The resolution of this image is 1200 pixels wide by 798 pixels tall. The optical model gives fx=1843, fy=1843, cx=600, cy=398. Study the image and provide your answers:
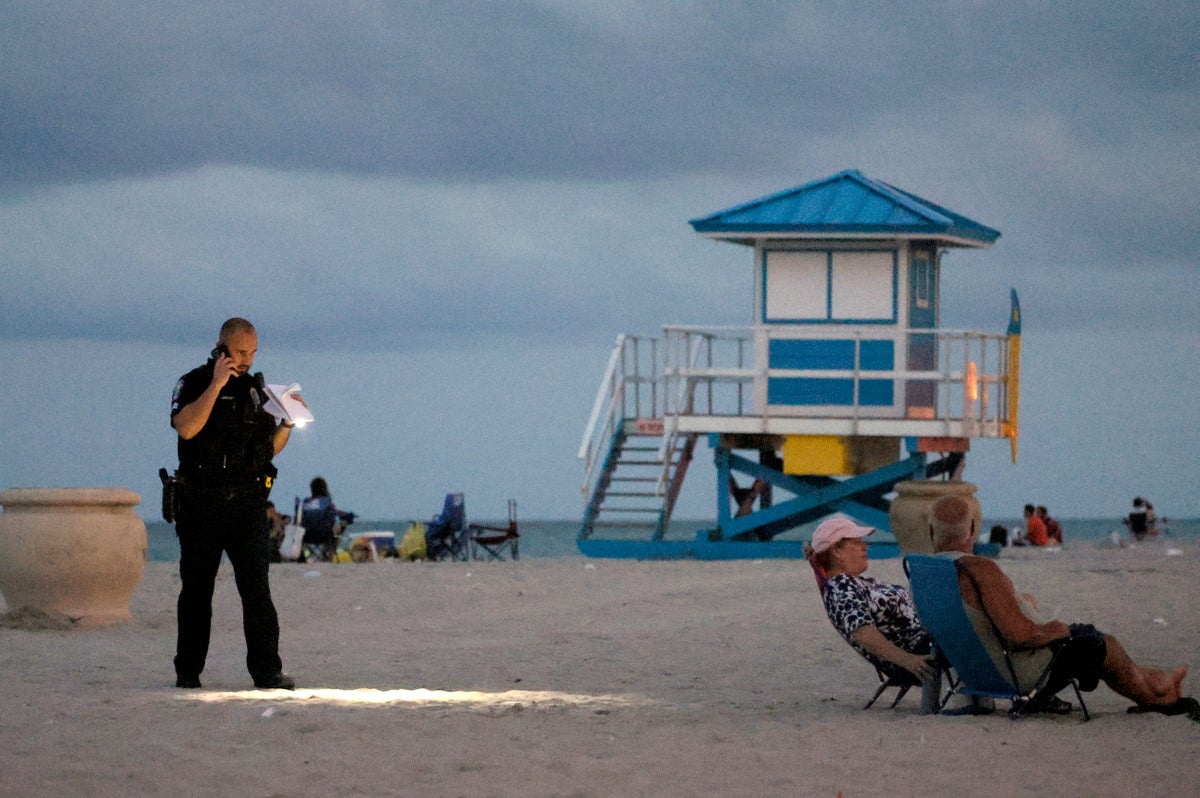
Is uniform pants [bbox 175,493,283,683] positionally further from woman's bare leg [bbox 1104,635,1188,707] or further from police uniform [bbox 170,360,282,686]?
woman's bare leg [bbox 1104,635,1188,707]

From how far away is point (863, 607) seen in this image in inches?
360

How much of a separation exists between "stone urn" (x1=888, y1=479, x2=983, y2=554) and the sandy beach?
4432mm

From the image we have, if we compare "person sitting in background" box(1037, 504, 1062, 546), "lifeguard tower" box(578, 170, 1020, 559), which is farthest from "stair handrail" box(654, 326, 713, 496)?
"person sitting in background" box(1037, 504, 1062, 546)

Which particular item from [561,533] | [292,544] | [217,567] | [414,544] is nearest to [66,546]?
[217,567]

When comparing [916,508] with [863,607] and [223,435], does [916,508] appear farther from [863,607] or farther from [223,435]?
[223,435]

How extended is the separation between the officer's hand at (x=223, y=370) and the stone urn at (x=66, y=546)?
16.1 feet

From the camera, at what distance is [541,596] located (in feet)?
60.2

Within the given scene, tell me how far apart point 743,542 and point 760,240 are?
399cm

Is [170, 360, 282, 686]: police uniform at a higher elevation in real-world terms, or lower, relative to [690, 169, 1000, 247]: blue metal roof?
lower

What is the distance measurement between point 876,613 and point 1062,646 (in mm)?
1037

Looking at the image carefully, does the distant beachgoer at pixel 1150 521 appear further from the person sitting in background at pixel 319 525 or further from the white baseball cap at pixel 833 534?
the white baseball cap at pixel 833 534

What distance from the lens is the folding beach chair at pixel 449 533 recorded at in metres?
28.0

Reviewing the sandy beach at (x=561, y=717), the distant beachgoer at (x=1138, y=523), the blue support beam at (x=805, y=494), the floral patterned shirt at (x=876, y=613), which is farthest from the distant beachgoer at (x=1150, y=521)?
the floral patterned shirt at (x=876, y=613)

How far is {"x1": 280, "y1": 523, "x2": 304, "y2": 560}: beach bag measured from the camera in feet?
81.4
